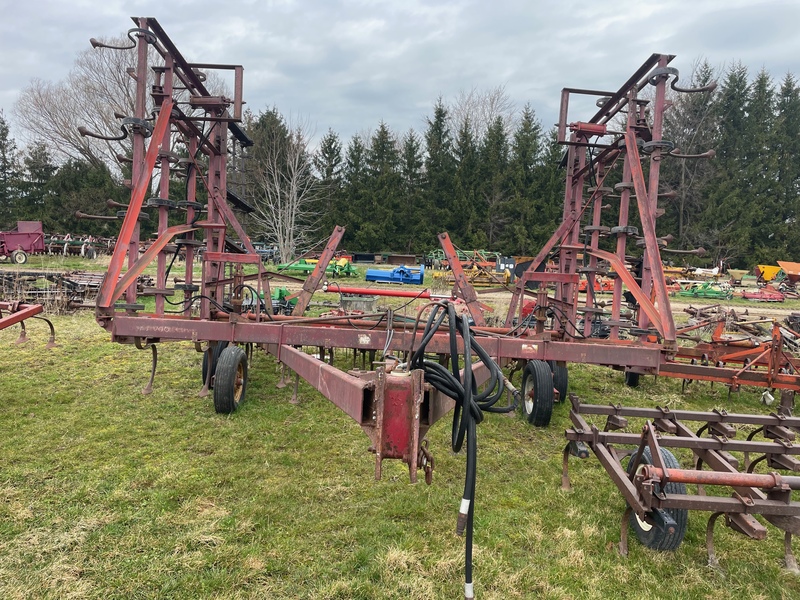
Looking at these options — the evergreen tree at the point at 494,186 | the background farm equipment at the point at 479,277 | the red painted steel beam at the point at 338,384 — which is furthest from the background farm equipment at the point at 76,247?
the red painted steel beam at the point at 338,384

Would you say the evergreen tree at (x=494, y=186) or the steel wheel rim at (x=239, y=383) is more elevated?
the evergreen tree at (x=494, y=186)

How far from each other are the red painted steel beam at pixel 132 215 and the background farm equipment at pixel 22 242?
73.6ft

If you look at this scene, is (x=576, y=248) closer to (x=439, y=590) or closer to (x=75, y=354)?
(x=439, y=590)

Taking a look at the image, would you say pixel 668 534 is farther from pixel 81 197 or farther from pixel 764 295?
pixel 81 197

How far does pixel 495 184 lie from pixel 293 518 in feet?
110

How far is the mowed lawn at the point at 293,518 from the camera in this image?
8.02 feet

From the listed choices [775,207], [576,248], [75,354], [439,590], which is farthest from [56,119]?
[775,207]

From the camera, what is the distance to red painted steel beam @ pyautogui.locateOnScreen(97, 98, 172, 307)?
12.2ft

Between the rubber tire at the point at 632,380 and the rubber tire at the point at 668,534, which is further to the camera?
the rubber tire at the point at 632,380

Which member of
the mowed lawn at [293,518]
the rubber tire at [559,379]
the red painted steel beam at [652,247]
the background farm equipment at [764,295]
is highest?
the red painted steel beam at [652,247]

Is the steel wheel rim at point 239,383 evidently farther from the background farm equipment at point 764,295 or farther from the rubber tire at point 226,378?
the background farm equipment at point 764,295

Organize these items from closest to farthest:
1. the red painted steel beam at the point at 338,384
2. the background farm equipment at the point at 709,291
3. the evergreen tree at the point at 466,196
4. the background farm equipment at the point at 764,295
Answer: the red painted steel beam at the point at 338,384, the background farm equipment at the point at 764,295, the background farm equipment at the point at 709,291, the evergreen tree at the point at 466,196

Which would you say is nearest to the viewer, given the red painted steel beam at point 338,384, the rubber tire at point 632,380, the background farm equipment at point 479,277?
the red painted steel beam at point 338,384

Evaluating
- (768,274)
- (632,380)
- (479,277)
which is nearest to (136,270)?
(632,380)
